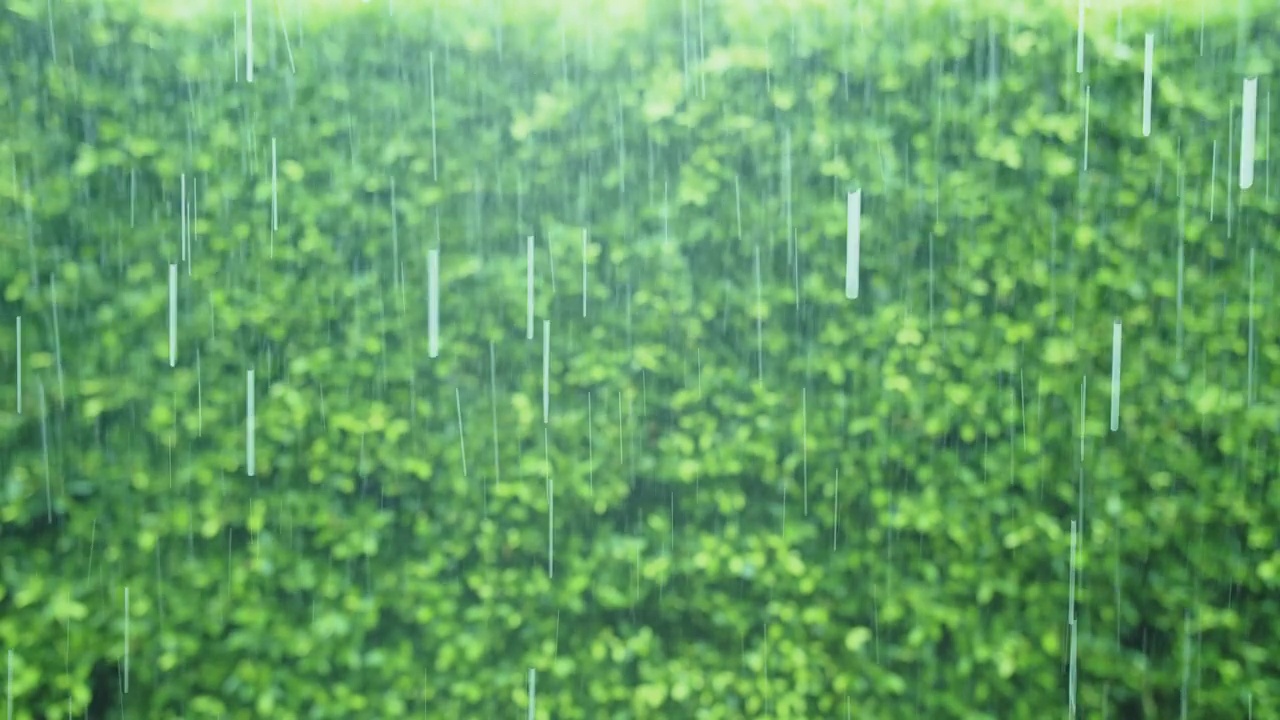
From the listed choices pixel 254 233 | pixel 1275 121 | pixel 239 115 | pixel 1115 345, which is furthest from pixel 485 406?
pixel 1275 121

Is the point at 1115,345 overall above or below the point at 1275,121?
below

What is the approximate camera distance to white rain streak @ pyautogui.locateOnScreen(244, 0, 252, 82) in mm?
3648

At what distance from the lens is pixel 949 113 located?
364 cm

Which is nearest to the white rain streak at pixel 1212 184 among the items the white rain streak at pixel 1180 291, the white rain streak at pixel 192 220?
the white rain streak at pixel 1180 291

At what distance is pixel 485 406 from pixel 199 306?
1.06 metres

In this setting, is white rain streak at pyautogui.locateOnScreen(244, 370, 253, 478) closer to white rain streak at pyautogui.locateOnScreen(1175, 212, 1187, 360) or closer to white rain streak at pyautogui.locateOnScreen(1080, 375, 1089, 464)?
white rain streak at pyautogui.locateOnScreen(1080, 375, 1089, 464)

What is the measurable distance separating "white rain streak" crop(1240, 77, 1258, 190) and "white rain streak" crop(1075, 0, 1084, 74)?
557mm

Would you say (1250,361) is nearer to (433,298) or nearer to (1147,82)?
(1147,82)

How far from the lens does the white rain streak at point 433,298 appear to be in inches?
146

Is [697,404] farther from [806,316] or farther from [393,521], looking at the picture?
[393,521]

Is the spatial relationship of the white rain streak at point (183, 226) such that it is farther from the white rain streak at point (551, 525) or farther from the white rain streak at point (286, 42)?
the white rain streak at point (551, 525)

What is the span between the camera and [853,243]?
3.67m

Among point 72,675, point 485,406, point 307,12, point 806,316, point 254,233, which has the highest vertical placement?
point 307,12

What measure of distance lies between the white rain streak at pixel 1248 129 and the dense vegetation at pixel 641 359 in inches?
1.6
